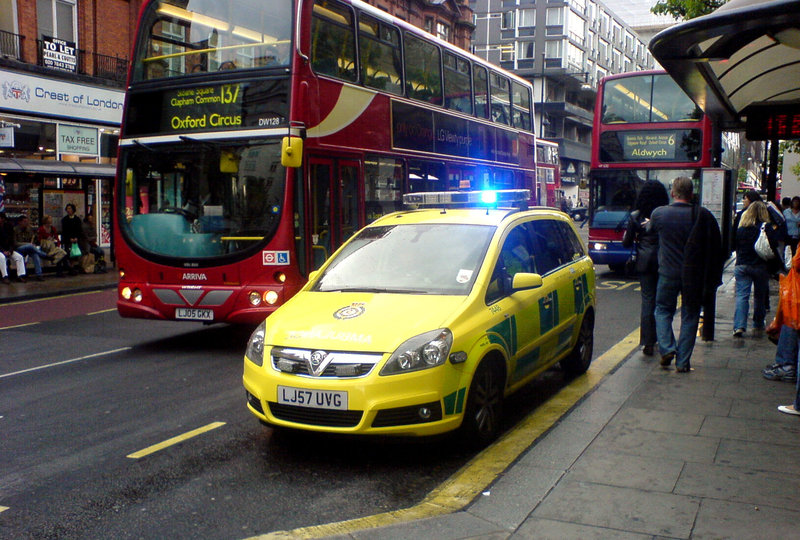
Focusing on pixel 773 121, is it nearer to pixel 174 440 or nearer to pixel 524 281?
pixel 524 281

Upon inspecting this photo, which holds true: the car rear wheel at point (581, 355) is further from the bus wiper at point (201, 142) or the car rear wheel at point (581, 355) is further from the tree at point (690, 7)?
the tree at point (690, 7)

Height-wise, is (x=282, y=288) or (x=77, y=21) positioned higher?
(x=77, y=21)

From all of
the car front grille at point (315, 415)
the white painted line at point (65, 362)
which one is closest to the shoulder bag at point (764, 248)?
the car front grille at point (315, 415)

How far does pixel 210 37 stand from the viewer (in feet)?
31.1

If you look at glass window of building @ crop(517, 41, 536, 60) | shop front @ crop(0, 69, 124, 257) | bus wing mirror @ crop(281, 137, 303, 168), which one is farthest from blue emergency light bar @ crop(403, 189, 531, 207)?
glass window of building @ crop(517, 41, 536, 60)

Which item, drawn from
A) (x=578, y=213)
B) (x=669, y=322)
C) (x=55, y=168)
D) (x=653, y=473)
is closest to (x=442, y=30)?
(x=578, y=213)

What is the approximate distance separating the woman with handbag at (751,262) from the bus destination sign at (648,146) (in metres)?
7.15

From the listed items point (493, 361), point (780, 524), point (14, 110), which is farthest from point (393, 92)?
point (14, 110)

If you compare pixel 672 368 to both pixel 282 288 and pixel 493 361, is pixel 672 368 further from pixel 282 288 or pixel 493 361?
pixel 282 288

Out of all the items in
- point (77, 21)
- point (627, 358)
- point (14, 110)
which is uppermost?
point (77, 21)

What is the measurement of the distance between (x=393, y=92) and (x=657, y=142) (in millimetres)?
7671

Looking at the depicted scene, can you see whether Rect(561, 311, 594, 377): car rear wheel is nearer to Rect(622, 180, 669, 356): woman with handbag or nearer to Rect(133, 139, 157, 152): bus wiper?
Rect(622, 180, 669, 356): woman with handbag

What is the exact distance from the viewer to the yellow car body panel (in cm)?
495

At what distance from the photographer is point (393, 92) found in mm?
11203
